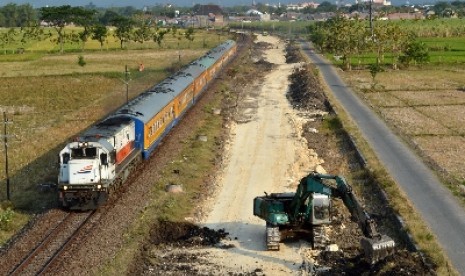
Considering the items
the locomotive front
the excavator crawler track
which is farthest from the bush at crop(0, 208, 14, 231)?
the excavator crawler track

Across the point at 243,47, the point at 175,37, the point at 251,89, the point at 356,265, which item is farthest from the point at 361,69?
the point at 175,37

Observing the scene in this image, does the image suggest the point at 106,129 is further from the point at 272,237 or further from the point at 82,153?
the point at 272,237

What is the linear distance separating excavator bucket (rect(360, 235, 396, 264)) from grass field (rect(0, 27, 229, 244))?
49.3ft

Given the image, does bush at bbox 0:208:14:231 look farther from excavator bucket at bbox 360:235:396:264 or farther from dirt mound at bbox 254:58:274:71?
dirt mound at bbox 254:58:274:71

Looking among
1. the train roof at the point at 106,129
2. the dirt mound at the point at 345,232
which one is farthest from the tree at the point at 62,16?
the train roof at the point at 106,129

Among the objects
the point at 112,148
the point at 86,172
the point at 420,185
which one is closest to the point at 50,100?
the point at 112,148

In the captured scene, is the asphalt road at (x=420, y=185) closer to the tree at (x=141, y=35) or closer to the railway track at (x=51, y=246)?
the railway track at (x=51, y=246)

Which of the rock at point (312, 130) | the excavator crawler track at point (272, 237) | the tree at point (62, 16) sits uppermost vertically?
the tree at point (62, 16)

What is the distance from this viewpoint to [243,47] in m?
135

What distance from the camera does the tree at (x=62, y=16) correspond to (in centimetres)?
13175

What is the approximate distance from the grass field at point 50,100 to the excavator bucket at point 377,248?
49.3ft

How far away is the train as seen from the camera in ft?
90.8

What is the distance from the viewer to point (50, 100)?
213ft

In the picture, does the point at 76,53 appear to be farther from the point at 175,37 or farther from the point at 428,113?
the point at 428,113
